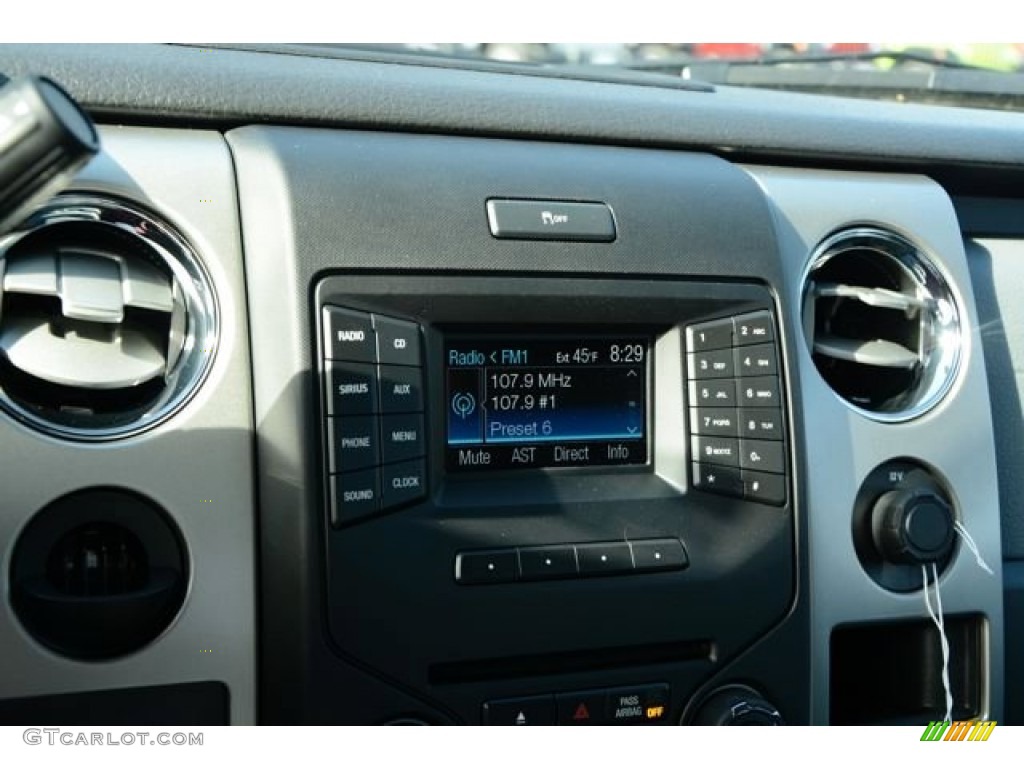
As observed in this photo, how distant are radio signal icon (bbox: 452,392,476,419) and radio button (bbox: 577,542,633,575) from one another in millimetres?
196

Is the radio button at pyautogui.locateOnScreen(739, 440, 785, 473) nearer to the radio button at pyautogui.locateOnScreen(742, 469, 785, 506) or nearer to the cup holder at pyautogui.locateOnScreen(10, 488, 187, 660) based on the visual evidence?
the radio button at pyautogui.locateOnScreen(742, 469, 785, 506)

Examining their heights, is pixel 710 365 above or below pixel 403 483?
above

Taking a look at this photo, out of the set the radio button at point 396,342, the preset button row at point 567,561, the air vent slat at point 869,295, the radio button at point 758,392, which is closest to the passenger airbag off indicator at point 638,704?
the preset button row at point 567,561

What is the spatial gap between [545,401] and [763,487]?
287 millimetres

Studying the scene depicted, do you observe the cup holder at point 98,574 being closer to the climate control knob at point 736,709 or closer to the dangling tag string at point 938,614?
the climate control knob at point 736,709

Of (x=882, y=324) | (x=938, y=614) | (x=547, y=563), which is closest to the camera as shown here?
(x=547, y=563)

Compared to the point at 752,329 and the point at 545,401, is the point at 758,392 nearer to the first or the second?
the point at 752,329

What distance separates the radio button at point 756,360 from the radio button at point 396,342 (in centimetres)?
41

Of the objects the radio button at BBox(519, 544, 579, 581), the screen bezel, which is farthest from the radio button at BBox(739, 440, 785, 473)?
the radio button at BBox(519, 544, 579, 581)

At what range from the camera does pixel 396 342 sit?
138 cm

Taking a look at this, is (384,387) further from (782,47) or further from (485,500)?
(782,47)

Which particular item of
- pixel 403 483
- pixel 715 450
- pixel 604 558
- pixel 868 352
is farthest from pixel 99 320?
pixel 868 352

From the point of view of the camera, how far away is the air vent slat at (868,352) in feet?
5.56

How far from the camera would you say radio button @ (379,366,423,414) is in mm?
1370
